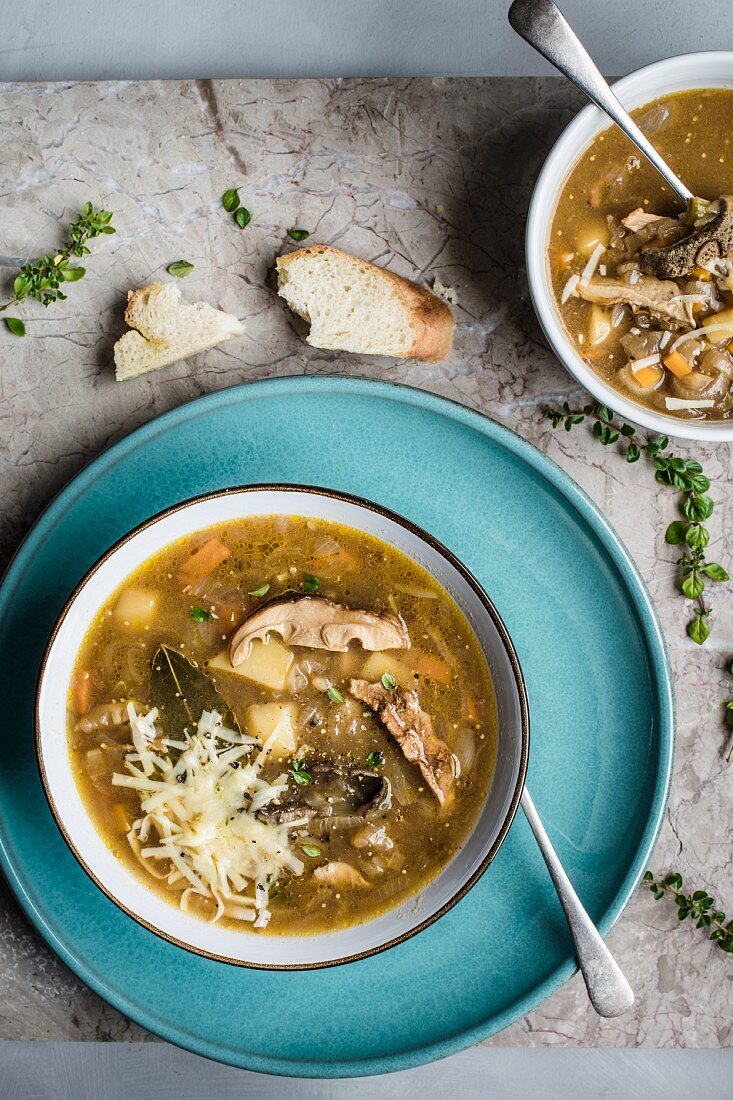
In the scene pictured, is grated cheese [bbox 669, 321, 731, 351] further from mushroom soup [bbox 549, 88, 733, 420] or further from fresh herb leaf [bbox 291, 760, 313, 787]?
fresh herb leaf [bbox 291, 760, 313, 787]

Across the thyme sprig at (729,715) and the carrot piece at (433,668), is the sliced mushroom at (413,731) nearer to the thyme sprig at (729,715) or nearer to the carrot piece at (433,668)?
the carrot piece at (433,668)

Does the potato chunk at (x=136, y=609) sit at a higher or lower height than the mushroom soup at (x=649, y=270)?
lower

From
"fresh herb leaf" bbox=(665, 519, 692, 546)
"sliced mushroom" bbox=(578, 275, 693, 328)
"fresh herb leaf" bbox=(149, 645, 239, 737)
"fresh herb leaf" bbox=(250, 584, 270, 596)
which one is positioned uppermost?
"sliced mushroom" bbox=(578, 275, 693, 328)

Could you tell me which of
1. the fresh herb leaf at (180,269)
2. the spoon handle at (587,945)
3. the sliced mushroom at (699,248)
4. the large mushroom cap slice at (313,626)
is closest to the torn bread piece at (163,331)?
the fresh herb leaf at (180,269)

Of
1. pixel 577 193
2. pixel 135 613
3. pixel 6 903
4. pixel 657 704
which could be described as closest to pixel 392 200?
pixel 577 193

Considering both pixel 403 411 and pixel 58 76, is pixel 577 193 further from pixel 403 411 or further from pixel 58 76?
pixel 58 76

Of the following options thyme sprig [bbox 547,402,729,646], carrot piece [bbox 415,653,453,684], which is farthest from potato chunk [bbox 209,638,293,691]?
thyme sprig [bbox 547,402,729,646]
